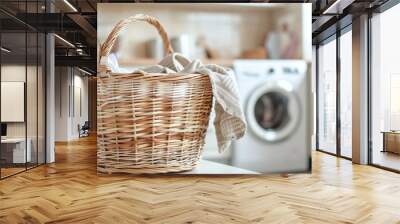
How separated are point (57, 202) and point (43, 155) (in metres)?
2.49

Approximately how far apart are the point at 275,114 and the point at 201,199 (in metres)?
1.23

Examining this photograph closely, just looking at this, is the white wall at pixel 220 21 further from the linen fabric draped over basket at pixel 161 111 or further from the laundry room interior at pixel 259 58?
the linen fabric draped over basket at pixel 161 111

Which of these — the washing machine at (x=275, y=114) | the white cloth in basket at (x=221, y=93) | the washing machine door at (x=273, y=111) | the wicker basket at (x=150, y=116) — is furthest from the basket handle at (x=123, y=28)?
the washing machine door at (x=273, y=111)

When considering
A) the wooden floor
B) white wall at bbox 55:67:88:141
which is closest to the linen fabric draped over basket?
the wooden floor

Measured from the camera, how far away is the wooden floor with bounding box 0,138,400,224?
6.53 feet

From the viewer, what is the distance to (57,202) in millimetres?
2363

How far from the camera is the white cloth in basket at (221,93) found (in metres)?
2.76

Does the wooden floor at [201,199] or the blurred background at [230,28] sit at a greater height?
the blurred background at [230,28]

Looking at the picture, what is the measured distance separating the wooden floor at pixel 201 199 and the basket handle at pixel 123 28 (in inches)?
38.5

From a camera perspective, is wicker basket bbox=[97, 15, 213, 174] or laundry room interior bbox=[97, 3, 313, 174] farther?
laundry room interior bbox=[97, 3, 313, 174]

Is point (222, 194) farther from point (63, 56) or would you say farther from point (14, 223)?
point (63, 56)

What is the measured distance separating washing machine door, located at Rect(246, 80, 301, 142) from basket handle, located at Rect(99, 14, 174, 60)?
0.85 meters

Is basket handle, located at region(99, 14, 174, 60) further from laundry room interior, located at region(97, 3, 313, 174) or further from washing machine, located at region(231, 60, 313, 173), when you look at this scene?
washing machine, located at region(231, 60, 313, 173)

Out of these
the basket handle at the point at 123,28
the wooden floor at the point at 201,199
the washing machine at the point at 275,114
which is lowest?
the wooden floor at the point at 201,199
